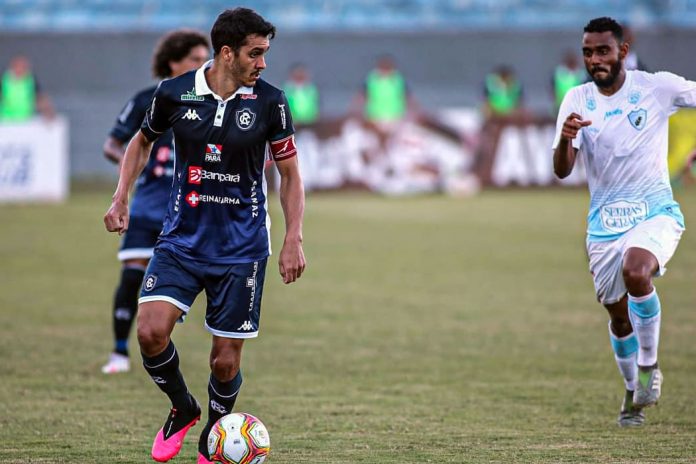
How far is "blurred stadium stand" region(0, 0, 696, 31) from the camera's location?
29.0 meters

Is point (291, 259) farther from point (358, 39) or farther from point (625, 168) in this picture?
point (358, 39)

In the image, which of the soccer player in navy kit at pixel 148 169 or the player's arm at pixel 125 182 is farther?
the soccer player in navy kit at pixel 148 169

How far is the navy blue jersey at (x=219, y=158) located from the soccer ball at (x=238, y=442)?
738 mm

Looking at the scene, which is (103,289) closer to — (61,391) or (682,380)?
(61,391)

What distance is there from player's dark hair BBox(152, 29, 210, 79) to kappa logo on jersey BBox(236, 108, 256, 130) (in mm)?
2742

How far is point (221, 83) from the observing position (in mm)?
5590

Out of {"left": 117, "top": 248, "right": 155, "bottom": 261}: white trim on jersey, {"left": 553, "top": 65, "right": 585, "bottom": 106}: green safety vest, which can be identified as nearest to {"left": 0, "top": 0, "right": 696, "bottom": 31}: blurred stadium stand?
{"left": 553, "top": 65, "right": 585, "bottom": 106}: green safety vest

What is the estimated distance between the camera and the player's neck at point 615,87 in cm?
661

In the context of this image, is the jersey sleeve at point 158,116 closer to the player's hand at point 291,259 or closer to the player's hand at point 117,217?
the player's hand at point 117,217

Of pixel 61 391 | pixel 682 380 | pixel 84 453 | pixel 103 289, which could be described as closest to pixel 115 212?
pixel 84 453

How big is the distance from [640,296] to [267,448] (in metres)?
2.22

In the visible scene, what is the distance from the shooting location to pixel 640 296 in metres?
6.43

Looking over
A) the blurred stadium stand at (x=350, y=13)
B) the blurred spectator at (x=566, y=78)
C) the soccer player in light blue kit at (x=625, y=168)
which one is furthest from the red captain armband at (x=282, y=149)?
the blurred stadium stand at (x=350, y=13)

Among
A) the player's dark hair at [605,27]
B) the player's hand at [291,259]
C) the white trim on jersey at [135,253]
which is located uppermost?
the player's dark hair at [605,27]
